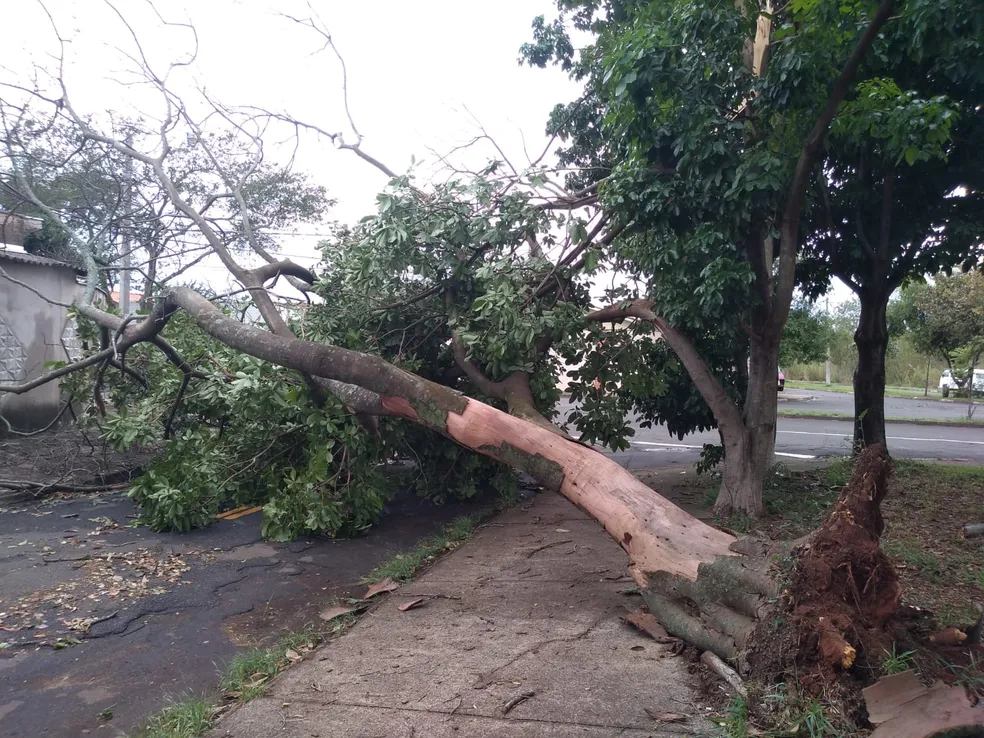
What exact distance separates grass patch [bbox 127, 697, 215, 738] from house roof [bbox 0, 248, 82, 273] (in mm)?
11079

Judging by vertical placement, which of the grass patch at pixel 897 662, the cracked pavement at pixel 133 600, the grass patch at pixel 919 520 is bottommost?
the cracked pavement at pixel 133 600

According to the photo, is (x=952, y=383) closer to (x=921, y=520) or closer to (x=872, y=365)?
(x=872, y=365)

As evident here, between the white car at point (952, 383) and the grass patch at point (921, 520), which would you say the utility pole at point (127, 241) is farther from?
the white car at point (952, 383)

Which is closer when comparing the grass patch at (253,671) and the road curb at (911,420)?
the grass patch at (253,671)

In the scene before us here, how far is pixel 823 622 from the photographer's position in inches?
137

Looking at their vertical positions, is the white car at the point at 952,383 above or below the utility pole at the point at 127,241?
below

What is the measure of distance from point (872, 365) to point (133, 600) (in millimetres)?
8278

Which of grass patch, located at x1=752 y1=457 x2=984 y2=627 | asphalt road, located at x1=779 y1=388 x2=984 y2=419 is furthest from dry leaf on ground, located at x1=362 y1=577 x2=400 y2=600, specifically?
asphalt road, located at x1=779 y1=388 x2=984 y2=419

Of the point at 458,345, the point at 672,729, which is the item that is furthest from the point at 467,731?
the point at 458,345

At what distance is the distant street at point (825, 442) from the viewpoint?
1307cm

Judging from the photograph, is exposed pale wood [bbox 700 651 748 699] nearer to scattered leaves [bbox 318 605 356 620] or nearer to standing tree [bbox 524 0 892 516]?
scattered leaves [bbox 318 605 356 620]

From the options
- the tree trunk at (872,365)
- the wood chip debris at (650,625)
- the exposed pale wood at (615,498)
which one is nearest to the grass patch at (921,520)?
the tree trunk at (872,365)

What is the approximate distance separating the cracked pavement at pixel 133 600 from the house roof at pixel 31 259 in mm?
5555

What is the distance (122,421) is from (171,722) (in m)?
5.29
